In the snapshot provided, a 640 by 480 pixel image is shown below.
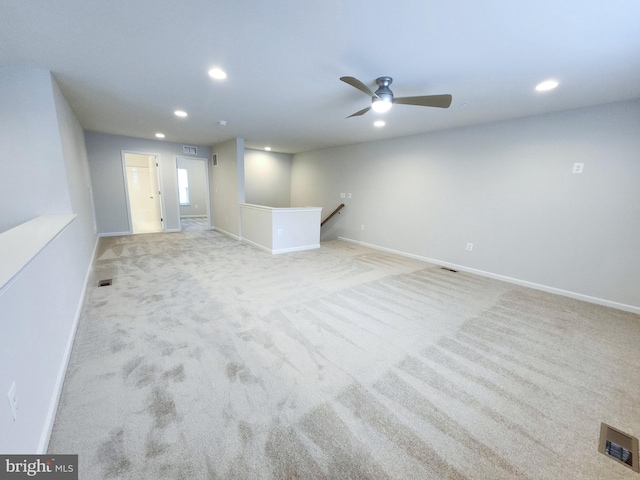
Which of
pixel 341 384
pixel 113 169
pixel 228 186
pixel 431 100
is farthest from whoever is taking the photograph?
pixel 228 186

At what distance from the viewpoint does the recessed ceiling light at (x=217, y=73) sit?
7.77 ft

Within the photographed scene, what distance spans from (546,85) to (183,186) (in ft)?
33.9

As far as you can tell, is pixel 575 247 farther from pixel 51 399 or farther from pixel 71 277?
pixel 71 277

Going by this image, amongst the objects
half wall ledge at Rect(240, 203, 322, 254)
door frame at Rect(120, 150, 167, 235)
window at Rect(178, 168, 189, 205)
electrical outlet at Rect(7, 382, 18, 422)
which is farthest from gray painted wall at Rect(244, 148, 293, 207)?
electrical outlet at Rect(7, 382, 18, 422)

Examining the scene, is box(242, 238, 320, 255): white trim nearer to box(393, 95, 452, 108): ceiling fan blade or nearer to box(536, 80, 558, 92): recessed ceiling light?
box(393, 95, 452, 108): ceiling fan blade

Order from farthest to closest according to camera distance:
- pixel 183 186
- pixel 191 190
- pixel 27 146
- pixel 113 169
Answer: pixel 191 190
pixel 183 186
pixel 113 169
pixel 27 146

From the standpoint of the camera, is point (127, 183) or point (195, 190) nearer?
point (127, 183)

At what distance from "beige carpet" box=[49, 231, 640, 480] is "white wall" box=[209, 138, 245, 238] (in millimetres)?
3030

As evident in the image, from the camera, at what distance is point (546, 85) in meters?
2.48

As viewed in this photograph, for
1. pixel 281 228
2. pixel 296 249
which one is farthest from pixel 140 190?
pixel 296 249

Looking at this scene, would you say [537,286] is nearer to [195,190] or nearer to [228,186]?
[228,186]

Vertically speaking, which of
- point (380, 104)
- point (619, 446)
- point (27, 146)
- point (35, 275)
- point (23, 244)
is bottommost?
point (619, 446)

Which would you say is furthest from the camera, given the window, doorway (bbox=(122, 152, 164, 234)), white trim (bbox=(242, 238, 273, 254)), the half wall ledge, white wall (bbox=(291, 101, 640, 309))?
the window

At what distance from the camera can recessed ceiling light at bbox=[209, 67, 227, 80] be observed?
2369 mm
